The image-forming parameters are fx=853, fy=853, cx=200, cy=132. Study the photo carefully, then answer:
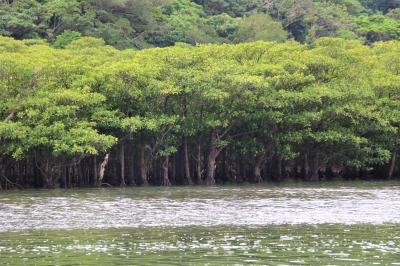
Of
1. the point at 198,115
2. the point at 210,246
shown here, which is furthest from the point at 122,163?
the point at 210,246

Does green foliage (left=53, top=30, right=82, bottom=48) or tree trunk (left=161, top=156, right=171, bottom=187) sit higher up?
green foliage (left=53, top=30, right=82, bottom=48)

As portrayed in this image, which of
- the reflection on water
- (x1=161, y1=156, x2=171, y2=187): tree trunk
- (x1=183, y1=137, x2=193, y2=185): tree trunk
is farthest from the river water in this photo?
(x1=183, y1=137, x2=193, y2=185): tree trunk

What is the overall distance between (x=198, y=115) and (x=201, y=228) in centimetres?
3059

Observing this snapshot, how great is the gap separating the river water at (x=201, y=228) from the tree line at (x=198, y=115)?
19.1ft

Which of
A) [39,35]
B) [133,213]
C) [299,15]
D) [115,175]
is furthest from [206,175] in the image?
[299,15]

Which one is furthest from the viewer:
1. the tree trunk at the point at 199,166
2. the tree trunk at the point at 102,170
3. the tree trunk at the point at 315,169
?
the tree trunk at the point at 315,169

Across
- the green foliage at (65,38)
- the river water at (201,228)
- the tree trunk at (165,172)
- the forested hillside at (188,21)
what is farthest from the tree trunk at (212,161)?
the forested hillside at (188,21)

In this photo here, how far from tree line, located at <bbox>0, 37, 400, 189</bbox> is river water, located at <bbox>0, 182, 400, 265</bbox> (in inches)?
229

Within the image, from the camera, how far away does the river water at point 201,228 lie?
25297mm

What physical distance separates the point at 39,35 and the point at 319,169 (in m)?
39.9

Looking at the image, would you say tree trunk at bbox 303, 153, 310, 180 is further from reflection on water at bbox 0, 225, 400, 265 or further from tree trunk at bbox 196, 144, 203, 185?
reflection on water at bbox 0, 225, 400, 265

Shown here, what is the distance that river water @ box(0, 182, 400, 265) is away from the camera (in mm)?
25297

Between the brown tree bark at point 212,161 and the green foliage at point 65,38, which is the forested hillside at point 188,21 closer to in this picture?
the green foliage at point 65,38

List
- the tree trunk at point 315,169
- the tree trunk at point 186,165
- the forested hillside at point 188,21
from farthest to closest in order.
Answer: the forested hillside at point 188,21, the tree trunk at point 315,169, the tree trunk at point 186,165
